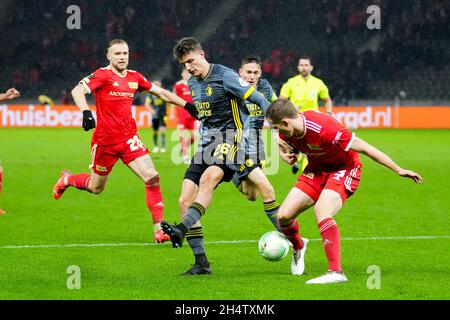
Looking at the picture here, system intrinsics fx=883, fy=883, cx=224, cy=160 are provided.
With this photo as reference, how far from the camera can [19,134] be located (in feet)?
99.9

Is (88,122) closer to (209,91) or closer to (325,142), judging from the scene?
(209,91)

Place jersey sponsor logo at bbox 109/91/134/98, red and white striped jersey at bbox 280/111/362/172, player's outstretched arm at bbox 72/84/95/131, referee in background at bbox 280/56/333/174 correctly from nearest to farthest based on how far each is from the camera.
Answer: red and white striped jersey at bbox 280/111/362/172 → player's outstretched arm at bbox 72/84/95/131 → jersey sponsor logo at bbox 109/91/134/98 → referee in background at bbox 280/56/333/174

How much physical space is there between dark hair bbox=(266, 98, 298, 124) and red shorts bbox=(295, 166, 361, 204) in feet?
2.35

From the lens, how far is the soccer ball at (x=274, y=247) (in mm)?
7625

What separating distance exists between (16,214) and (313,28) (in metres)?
28.0

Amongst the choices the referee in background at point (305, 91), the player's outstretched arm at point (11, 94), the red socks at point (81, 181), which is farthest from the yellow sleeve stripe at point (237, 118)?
the referee in background at point (305, 91)

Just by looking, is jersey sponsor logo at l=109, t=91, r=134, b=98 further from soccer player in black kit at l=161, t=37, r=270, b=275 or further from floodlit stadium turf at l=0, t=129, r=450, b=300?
soccer player in black kit at l=161, t=37, r=270, b=275

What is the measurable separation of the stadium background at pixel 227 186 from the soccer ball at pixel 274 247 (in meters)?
0.16

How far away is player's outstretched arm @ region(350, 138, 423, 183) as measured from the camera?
22.2 feet

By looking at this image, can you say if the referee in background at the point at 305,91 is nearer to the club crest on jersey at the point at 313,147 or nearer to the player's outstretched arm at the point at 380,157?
the club crest on jersey at the point at 313,147

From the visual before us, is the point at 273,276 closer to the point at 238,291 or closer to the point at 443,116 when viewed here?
the point at 238,291

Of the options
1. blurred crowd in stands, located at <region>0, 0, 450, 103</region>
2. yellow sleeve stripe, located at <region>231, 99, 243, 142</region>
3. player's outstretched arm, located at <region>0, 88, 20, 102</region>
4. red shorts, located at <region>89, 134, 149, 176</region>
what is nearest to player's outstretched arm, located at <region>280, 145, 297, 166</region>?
yellow sleeve stripe, located at <region>231, 99, 243, 142</region>

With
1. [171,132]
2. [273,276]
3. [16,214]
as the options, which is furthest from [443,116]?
[273,276]

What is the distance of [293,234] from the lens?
25.5 ft
